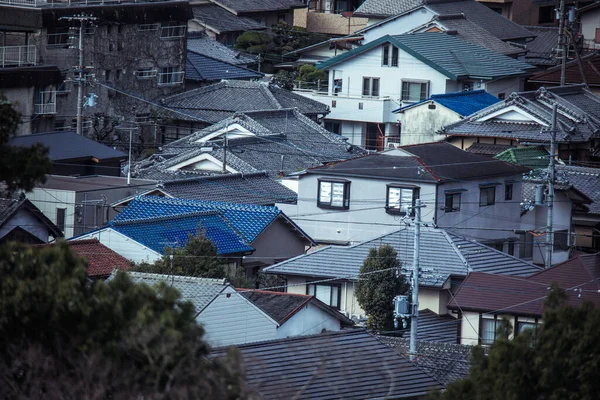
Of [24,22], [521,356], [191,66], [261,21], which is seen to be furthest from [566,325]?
[261,21]

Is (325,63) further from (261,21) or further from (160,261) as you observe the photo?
(160,261)

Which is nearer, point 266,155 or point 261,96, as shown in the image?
point 266,155

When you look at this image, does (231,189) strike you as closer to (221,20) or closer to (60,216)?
(60,216)

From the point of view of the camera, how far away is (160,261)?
73.0ft

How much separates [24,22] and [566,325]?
98.7 feet

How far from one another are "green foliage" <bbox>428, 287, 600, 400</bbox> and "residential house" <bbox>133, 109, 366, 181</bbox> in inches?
864

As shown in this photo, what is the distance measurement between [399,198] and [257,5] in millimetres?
30619

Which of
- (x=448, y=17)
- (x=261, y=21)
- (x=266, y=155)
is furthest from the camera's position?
(x=261, y=21)

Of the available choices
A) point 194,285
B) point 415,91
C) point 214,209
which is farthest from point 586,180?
point 194,285

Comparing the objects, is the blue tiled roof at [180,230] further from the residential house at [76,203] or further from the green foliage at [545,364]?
the green foliage at [545,364]

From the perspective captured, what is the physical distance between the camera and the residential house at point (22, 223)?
23953 millimetres

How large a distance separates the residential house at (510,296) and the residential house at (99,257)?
642cm

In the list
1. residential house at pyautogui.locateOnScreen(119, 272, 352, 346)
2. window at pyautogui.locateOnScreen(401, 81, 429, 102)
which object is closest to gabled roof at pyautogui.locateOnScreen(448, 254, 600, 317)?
residential house at pyautogui.locateOnScreen(119, 272, 352, 346)

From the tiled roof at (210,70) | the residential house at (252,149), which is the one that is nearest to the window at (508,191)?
the residential house at (252,149)
